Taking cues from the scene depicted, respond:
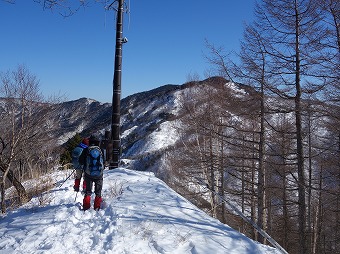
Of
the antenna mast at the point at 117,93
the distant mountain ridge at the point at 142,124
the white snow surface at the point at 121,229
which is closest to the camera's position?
the white snow surface at the point at 121,229

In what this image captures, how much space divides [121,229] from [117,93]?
5460 millimetres

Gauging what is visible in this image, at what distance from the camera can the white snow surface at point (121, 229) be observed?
154 inches

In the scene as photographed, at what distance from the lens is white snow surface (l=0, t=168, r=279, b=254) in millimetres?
3904

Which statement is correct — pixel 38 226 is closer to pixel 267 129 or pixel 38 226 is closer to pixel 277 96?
pixel 277 96

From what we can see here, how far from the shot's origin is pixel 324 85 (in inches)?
359

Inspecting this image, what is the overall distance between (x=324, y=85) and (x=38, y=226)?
26.3 ft

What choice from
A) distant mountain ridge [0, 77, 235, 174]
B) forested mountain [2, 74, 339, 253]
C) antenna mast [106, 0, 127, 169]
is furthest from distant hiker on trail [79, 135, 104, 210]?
distant mountain ridge [0, 77, 235, 174]

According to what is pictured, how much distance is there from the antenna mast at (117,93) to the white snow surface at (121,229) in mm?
3263

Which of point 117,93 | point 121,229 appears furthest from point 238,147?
point 121,229

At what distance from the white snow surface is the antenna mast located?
3263mm

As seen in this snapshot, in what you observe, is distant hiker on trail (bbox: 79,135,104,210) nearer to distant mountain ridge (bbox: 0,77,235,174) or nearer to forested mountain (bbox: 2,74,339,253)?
forested mountain (bbox: 2,74,339,253)

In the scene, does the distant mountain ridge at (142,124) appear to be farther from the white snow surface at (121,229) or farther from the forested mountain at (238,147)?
the white snow surface at (121,229)

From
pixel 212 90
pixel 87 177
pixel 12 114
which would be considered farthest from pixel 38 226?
pixel 212 90

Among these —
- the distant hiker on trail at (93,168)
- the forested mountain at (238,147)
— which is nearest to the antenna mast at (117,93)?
the forested mountain at (238,147)
